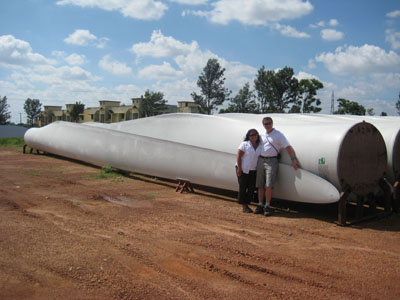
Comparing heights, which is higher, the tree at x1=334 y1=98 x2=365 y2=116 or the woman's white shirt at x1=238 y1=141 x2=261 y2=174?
the tree at x1=334 y1=98 x2=365 y2=116

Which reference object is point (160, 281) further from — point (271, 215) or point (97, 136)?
point (97, 136)

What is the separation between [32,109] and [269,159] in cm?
6863

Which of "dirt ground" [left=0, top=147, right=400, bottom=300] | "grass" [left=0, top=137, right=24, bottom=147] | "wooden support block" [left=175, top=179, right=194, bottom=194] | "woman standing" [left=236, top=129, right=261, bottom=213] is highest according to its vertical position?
"woman standing" [left=236, top=129, right=261, bottom=213]

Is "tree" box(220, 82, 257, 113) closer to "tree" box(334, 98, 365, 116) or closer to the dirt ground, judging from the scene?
"tree" box(334, 98, 365, 116)

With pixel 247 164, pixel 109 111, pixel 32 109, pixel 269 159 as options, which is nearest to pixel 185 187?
pixel 247 164

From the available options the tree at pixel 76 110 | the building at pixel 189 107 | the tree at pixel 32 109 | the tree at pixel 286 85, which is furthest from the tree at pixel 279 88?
the tree at pixel 32 109

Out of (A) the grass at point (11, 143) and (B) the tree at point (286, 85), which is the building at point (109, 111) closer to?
(B) the tree at point (286, 85)

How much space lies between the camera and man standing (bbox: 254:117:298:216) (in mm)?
5410

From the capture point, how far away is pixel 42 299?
2645 mm

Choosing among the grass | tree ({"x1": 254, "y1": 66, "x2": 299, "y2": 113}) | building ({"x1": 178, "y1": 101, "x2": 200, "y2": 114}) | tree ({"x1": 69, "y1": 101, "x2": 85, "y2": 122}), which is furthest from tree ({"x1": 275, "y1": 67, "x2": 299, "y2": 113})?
tree ({"x1": 69, "y1": 101, "x2": 85, "y2": 122})

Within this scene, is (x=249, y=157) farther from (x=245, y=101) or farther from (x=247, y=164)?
(x=245, y=101)

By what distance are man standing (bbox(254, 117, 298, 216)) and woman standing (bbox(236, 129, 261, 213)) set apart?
113 millimetres

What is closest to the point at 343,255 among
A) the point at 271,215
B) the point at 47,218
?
the point at 271,215

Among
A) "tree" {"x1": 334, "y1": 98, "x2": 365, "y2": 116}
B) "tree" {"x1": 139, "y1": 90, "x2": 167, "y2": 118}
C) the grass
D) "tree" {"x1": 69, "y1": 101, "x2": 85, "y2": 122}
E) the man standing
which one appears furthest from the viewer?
"tree" {"x1": 69, "y1": 101, "x2": 85, "y2": 122}
